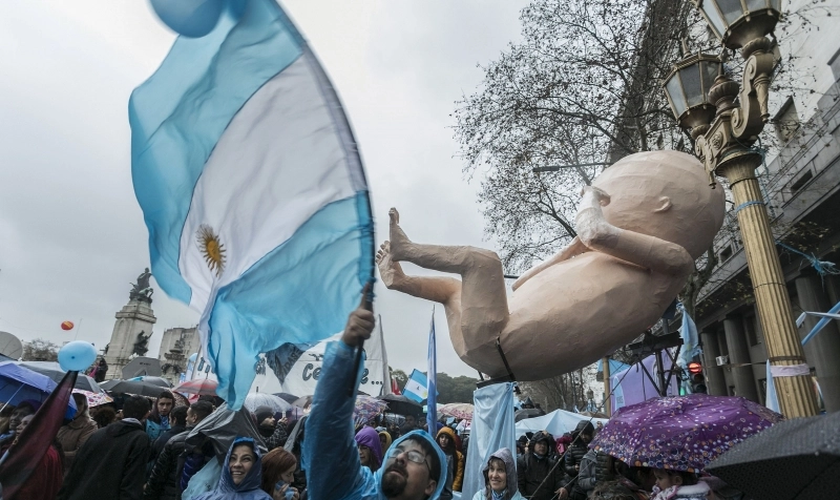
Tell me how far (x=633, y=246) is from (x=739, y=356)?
17.9 meters

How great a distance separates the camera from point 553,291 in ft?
10.1

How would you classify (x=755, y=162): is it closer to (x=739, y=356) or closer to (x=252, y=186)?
(x=252, y=186)

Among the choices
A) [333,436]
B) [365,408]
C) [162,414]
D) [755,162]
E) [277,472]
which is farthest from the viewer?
[365,408]

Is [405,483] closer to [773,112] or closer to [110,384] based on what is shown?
[110,384]

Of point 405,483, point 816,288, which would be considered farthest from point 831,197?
point 405,483

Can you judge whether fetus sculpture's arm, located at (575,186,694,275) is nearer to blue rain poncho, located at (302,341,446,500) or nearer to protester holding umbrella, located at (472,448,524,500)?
blue rain poncho, located at (302,341,446,500)

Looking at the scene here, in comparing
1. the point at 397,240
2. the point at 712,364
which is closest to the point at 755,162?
the point at 397,240

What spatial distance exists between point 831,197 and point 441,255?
1068 centimetres

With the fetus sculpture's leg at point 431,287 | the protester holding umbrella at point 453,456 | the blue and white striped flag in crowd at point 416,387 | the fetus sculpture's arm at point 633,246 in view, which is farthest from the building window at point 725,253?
the fetus sculpture's leg at point 431,287

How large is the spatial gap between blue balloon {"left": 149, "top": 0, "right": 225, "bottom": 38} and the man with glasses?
4.00 feet

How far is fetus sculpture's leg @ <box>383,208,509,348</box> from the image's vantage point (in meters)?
2.93

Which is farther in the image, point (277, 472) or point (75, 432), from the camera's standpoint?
point (75, 432)

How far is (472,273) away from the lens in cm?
293

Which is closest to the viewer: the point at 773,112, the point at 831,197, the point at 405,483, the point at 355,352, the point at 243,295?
the point at 355,352
